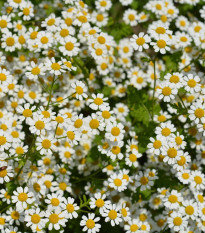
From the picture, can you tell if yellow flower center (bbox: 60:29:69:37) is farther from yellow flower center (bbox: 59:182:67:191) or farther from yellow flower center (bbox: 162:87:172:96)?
yellow flower center (bbox: 59:182:67:191)

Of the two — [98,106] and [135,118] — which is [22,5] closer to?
[98,106]

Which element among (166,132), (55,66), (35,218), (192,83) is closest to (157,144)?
(166,132)

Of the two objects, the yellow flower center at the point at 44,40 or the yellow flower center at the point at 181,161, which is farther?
the yellow flower center at the point at 44,40

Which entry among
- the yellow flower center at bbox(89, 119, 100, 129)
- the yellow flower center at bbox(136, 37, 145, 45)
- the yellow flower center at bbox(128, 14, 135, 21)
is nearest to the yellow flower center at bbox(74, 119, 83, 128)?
the yellow flower center at bbox(89, 119, 100, 129)

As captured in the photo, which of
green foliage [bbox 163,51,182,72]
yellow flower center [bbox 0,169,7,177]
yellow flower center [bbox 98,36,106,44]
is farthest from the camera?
green foliage [bbox 163,51,182,72]

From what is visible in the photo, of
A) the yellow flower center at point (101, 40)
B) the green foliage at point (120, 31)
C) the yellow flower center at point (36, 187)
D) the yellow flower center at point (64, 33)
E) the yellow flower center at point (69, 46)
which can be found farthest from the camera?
the green foliage at point (120, 31)

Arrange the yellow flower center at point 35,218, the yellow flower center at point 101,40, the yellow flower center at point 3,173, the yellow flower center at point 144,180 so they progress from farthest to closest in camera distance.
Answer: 1. the yellow flower center at point 101,40
2. the yellow flower center at point 144,180
3. the yellow flower center at point 3,173
4. the yellow flower center at point 35,218

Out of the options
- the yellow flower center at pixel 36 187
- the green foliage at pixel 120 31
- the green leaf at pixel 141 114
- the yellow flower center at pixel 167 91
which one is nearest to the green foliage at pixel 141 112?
the green leaf at pixel 141 114

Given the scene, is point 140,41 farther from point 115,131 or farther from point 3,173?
point 3,173

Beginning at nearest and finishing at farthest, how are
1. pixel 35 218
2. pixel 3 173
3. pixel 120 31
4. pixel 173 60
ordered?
1. pixel 35 218
2. pixel 3 173
3. pixel 173 60
4. pixel 120 31

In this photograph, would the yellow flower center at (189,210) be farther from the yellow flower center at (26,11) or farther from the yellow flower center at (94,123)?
the yellow flower center at (26,11)
